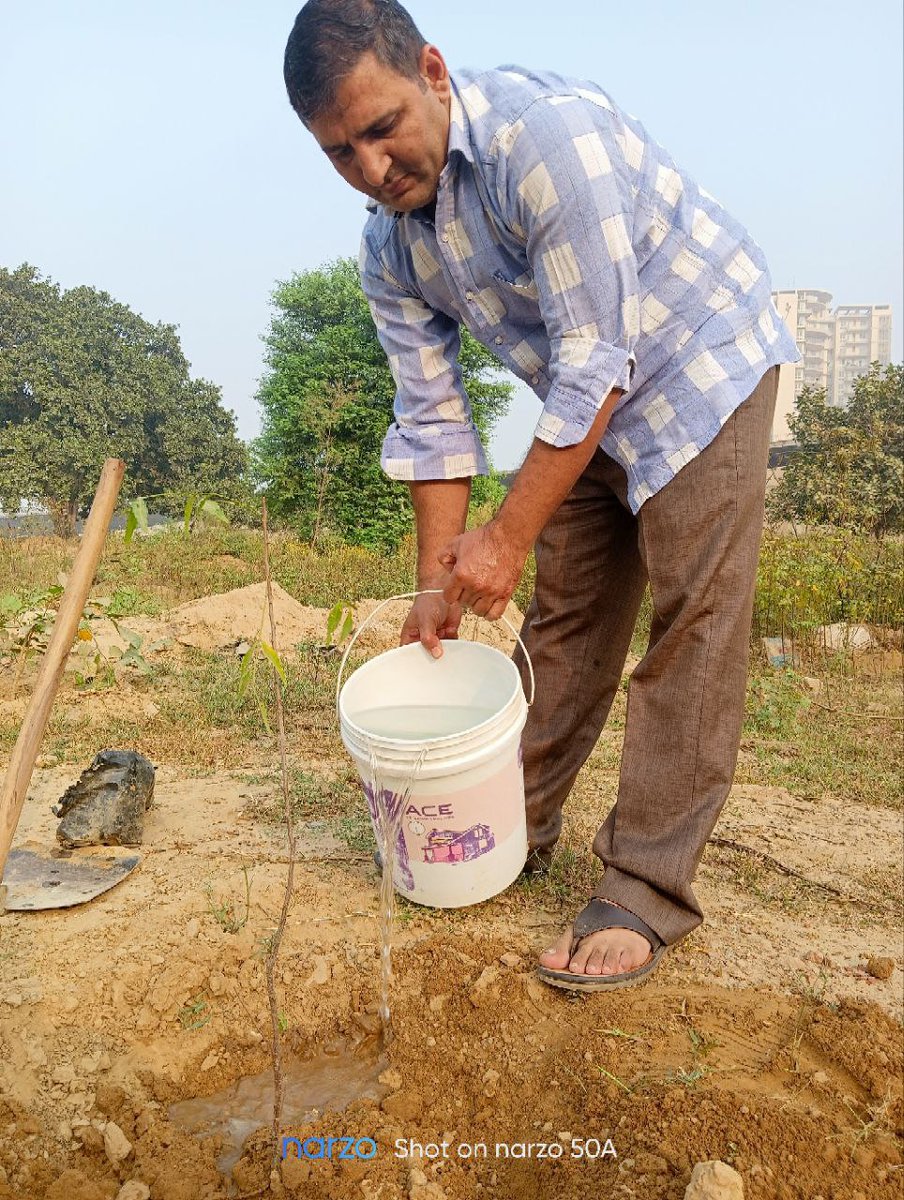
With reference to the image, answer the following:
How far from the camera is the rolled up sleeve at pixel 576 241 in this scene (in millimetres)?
1614

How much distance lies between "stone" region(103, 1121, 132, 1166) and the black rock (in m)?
1.08

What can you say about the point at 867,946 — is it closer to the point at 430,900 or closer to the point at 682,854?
the point at 682,854

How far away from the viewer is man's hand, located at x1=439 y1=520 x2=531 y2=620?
1766mm

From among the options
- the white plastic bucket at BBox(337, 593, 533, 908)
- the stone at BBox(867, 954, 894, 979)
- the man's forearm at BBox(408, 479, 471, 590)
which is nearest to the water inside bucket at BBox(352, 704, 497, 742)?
the white plastic bucket at BBox(337, 593, 533, 908)

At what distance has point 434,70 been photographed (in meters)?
1.68

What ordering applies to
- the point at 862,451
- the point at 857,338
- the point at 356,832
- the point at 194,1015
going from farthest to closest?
the point at 857,338
the point at 862,451
the point at 356,832
the point at 194,1015

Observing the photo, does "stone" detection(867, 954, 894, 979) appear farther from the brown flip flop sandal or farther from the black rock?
the black rock

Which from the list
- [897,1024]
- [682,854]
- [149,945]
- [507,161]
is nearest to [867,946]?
[897,1024]

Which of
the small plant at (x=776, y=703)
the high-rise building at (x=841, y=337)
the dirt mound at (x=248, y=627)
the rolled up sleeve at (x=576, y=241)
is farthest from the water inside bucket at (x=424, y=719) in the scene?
the high-rise building at (x=841, y=337)

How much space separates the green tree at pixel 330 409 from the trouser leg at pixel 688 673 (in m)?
11.0

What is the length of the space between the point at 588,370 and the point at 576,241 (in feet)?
0.71

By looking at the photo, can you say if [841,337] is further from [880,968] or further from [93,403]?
[880,968]

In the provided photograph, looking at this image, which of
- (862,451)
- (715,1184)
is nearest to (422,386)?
(715,1184)

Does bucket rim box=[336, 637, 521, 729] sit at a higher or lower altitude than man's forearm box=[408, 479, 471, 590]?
lower
